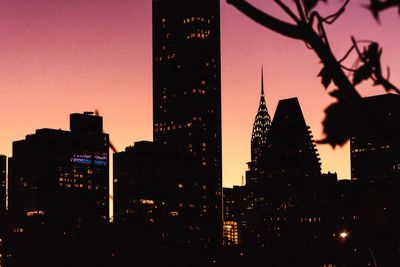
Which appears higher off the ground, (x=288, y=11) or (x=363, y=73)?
(x=288, y=11)

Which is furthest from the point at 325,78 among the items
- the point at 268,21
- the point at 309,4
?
the point at 268,21

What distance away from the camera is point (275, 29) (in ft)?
13.1

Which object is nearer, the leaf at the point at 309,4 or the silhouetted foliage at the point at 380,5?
the silhouetted foliage at the point at 380,5

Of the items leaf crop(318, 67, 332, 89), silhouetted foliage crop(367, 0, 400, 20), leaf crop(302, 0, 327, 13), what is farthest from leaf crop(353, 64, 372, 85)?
silhouetted foliage crop(367, 0, 400, 20)

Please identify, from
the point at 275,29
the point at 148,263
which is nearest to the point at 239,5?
the point at 275,29

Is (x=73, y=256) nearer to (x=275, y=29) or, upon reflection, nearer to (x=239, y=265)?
(x=239, y=265)

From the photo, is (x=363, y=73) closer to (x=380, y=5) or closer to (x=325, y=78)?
(x=325, y=78)

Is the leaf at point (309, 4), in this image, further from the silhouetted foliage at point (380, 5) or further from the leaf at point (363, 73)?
the silhouetted foliage at point (380, 5)

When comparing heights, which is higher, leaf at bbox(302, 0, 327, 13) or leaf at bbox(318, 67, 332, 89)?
leaf at bbox(302, 0, 327, 13)

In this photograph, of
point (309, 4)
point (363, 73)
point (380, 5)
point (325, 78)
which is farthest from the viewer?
point (325, 78)

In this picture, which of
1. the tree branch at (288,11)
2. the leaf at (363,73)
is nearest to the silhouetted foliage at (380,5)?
the tree branch at (288,11)

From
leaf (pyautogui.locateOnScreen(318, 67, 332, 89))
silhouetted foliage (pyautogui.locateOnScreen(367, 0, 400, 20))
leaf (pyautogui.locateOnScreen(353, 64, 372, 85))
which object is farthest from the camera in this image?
leaf (pyautogui.locateOnScreen(318, 67, 332, 89))

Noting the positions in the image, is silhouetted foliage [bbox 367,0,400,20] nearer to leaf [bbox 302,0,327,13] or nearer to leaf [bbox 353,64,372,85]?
leaf [bbox 302,0,327,13]

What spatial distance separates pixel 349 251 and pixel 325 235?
224ft
